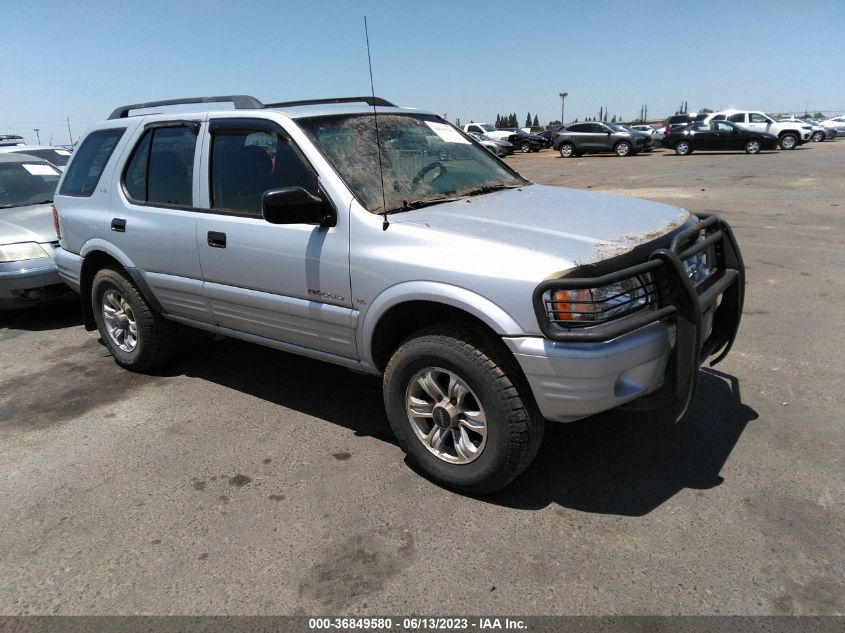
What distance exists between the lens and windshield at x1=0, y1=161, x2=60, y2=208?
24.3ft

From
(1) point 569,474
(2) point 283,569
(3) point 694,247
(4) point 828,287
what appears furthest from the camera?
(4) point 828,287

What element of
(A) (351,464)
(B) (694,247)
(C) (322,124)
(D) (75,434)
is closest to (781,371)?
(B) (694,247)

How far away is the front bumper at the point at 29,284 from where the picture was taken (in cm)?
608

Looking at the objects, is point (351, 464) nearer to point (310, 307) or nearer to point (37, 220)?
point (310, 307)

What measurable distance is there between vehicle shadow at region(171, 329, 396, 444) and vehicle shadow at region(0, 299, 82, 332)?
1.98 metres

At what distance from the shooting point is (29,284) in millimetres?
6117

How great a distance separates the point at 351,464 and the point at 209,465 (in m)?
0.80

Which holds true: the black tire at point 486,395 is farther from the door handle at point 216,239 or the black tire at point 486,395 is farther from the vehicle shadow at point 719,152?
the vehicle shadow at point 719,152

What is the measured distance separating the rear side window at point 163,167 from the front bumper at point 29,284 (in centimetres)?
221

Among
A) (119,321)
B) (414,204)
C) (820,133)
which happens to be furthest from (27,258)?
(820,133)

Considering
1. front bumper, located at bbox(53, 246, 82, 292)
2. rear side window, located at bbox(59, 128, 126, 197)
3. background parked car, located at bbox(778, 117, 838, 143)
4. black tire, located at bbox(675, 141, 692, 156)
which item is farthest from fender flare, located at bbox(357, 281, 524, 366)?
background parked car, located at bbox(778, 117, 838, 143)

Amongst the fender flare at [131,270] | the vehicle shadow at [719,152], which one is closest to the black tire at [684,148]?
the vehicle shadow at [719,152]

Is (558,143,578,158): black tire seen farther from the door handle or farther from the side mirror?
the side mirror

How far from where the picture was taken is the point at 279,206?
324 cm
